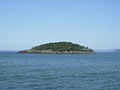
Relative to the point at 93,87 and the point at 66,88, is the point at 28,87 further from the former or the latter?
the point at 93,87

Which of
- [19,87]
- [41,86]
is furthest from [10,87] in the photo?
[41,86]

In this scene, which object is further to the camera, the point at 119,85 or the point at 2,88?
the point at 119,85

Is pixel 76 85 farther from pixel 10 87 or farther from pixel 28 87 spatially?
pixel 10 87

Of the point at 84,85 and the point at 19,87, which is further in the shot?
the point at 84,85

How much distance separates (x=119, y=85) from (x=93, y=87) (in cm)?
425

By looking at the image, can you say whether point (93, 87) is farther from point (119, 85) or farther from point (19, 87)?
point (19, 87)

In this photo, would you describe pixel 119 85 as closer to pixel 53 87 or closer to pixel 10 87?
pixel 53 87

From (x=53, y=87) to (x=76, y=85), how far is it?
138 inches

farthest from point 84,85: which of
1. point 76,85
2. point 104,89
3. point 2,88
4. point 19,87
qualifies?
point 2,88

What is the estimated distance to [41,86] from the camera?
112ft

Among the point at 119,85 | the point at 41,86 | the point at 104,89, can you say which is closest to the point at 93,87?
the point at 104,89

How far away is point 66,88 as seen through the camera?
3278 centimetres

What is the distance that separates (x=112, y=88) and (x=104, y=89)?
145cm

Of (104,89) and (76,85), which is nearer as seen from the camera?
(104,89)
